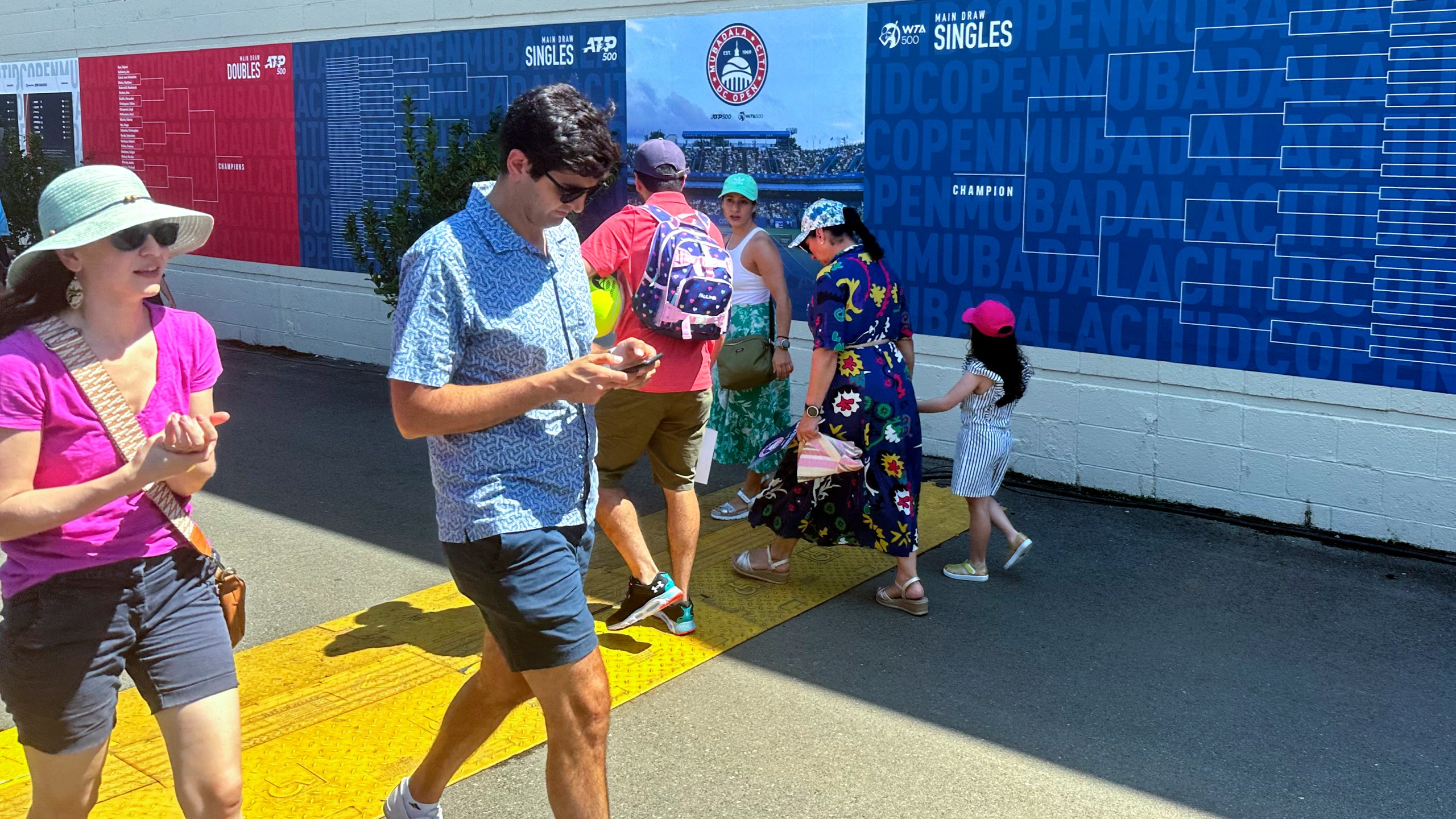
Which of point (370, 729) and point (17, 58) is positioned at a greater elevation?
point (17, 58)

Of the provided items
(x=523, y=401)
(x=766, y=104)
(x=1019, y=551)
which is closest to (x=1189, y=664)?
(x=1019, y=551)

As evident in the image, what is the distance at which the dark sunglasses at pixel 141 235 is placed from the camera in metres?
2.64

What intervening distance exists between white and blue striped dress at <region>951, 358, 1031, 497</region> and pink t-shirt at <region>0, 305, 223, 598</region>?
3748 millimetres

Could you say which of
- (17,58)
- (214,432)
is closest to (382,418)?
(214,432)

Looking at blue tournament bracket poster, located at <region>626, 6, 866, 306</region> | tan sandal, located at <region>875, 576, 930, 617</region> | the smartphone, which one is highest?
blue tournament bracket poster, located at <region>626, 6, 866, 306</region>

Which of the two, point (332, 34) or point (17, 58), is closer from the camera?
point (332, 34)

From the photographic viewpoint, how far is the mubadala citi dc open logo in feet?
27.9

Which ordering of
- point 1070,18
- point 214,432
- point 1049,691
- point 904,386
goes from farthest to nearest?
point 1070,18
point 904,386
point 1049,691
point 214,432

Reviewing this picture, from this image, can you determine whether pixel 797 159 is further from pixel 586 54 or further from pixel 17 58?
pixel 17 58

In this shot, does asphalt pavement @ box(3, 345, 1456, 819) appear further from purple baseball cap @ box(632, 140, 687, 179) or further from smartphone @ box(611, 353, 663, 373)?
purple baseball cap @ box(632, 140, 687, 179)

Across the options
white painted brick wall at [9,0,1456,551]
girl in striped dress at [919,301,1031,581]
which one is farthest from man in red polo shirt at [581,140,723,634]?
white painted brick wall at [9,0,1456,551]

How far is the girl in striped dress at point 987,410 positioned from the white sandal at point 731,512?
57.1 inches

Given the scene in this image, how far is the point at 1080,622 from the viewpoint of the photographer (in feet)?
17.6

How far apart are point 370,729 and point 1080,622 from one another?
2.89 meters
